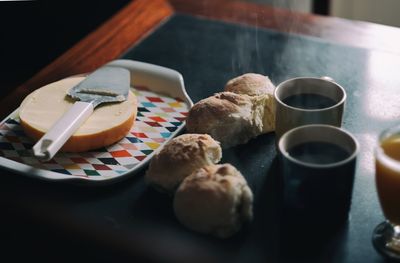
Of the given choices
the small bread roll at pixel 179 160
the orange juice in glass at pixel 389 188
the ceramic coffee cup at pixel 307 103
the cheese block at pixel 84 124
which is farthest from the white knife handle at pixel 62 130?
the orange juice in glass at pixel 389 188

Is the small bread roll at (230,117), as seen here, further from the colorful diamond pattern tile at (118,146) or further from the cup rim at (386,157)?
the cup rim at (386,157)

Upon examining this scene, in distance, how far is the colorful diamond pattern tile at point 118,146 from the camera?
102cm

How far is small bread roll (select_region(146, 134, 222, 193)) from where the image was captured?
3.04 feet

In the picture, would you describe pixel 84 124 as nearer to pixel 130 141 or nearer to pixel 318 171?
pixel 130 141

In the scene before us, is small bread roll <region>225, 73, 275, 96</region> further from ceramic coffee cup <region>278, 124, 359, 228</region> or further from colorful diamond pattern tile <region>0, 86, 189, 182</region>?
ceramic coffee cup <region>278, 124, 359, 228</region>

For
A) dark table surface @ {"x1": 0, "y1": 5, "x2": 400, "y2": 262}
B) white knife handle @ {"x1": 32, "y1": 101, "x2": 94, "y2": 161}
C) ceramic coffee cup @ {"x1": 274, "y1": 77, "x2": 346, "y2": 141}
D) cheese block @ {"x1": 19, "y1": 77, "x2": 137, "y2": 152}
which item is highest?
ceramic coffee cup @ {"x1": 274, "y1": 77, "x2": 346, "y2": 141}

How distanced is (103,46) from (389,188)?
0.78 metres

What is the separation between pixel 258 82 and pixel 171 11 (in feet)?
1.57

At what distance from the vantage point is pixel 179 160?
93 centimetres

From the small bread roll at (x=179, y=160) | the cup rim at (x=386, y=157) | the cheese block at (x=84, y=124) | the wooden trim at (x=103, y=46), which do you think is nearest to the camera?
the cup rim at (x=386, y=157)

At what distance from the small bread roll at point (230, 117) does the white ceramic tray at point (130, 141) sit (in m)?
0.08

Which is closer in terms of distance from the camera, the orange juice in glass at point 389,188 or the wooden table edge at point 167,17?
the orange juice in glass at point 389,188

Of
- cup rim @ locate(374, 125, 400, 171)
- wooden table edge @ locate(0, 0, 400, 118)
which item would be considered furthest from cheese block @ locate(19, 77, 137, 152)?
cup rim @ locate(374, 125, 400, 171)

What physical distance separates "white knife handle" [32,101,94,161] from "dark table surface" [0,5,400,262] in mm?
64
